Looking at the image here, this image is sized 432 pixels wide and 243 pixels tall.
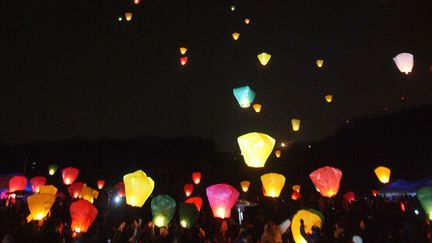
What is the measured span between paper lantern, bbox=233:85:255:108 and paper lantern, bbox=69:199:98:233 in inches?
176

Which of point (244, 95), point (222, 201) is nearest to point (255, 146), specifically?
point (244, 95)

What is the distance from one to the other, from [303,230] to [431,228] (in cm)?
496

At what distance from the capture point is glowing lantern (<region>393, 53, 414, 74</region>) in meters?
10.0

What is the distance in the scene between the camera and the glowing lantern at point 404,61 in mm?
10039

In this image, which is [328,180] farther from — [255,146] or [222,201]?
[255,146]

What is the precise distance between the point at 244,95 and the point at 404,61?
4.44 m

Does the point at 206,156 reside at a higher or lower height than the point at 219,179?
higher

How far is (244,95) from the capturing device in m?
9.20

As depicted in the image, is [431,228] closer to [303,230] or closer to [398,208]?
[398,208]

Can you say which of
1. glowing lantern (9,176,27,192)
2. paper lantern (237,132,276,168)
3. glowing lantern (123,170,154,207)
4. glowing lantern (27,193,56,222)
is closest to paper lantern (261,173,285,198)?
glowing lantern (123,170,154,207)

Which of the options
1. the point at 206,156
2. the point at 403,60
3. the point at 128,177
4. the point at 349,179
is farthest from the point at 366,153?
the point at 128,177

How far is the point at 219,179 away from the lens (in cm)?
3288

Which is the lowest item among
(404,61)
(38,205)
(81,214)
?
(81,214)

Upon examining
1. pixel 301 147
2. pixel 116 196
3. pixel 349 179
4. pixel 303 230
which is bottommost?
pixel 303 230
